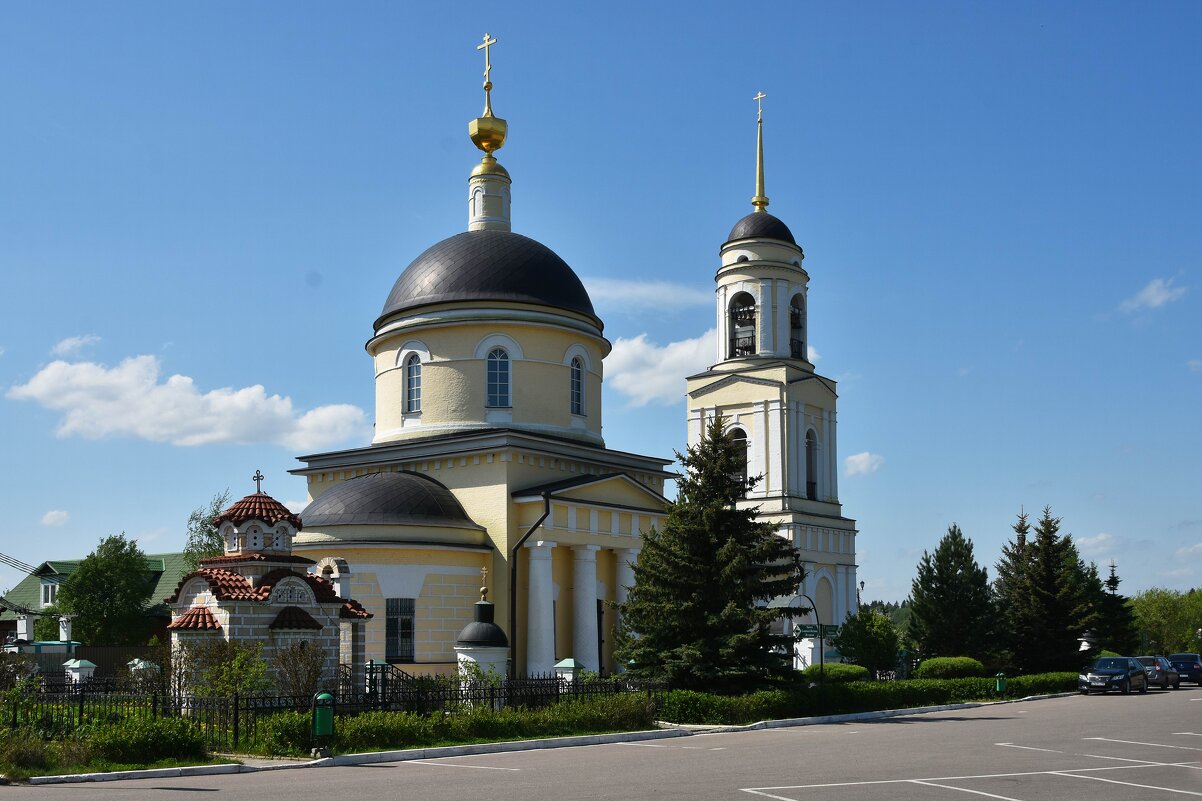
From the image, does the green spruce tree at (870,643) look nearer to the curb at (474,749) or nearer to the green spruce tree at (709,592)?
the curb at (474,749)

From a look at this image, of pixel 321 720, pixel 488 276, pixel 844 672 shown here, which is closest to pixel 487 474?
pixel 488 276

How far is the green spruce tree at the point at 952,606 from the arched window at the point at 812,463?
597 centimetres

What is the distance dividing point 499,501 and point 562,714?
11652mm

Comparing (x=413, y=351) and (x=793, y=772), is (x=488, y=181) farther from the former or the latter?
(x=793, y=772)

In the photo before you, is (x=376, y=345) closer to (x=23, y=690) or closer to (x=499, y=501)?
(x=499, y=501)

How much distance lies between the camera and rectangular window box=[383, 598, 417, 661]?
31.1m

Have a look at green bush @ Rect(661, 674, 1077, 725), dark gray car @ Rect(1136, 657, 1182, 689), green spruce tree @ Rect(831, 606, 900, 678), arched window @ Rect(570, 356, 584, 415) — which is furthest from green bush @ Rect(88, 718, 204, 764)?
dark gray car @ Rect(1136, 657, 1182, 689)

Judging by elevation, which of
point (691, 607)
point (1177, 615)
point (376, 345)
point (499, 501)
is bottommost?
point (1177, 615)

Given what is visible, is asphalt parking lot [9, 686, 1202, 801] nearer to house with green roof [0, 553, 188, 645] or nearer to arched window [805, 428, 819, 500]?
arched window [805, 428, 819, 500]

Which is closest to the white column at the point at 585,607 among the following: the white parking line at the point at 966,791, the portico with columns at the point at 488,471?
the portico with columns at the point at 488,471

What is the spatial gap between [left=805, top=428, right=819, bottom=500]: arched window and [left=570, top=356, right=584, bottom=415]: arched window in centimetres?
1441

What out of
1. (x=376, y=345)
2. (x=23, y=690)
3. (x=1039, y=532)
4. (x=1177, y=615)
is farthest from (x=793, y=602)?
(x=1177, y=615)

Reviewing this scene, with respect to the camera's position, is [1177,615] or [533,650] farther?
[1177,615]

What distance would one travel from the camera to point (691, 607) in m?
27.0
